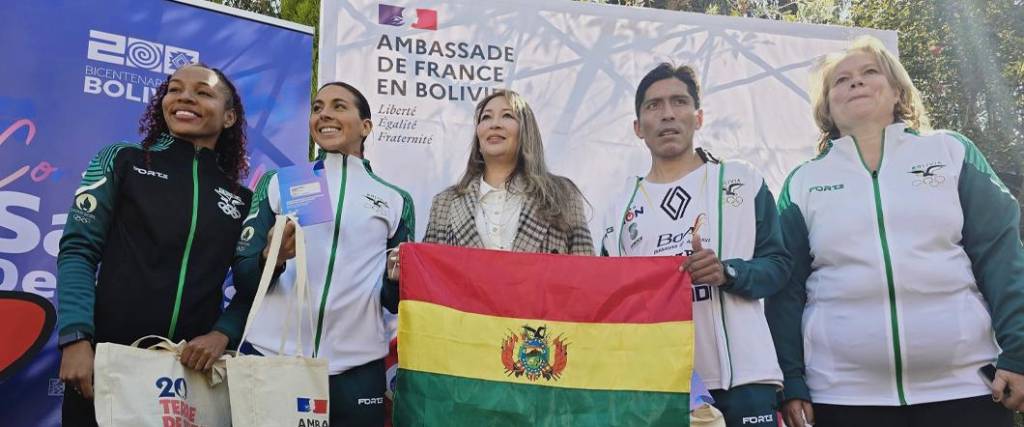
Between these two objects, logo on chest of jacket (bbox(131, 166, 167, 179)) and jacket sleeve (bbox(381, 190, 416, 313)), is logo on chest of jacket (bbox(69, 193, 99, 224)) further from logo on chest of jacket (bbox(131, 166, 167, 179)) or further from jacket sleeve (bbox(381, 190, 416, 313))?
jacket sleeve (bbox(381, 190, 416, 313))

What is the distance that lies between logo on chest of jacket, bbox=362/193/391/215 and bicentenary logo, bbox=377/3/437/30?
2123 mm

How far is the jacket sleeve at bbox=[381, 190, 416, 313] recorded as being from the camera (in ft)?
11.3

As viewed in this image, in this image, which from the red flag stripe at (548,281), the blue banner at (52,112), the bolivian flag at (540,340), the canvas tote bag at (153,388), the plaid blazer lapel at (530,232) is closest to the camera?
the canvas tote bag at (153,388)

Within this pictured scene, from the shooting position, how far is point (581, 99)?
5770 millimetres

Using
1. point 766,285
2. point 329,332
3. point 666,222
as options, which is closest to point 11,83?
point 329,332

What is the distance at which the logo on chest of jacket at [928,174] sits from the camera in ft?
11.6

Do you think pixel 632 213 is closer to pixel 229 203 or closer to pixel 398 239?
pixel 398 239

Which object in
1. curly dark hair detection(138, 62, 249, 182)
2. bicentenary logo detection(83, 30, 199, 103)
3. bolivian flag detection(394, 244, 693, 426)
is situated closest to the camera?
bolivian flag detection(394, 244, 693, 426)

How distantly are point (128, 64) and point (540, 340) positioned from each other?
3.06m

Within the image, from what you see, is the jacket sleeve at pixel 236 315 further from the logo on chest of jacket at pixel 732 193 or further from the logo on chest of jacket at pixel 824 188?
the logo on chest of jacket at pixel 824 188

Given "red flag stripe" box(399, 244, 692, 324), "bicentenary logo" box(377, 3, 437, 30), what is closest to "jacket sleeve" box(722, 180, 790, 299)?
"red flag stripe" box(399, 244, 692, 324)

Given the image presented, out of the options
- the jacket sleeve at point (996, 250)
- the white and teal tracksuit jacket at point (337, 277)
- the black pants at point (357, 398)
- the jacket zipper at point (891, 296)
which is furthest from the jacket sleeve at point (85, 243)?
the jacket sleeve at point (996, 250)

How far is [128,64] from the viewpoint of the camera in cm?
475

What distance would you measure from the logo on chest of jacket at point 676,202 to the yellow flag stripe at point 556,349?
0.57m
